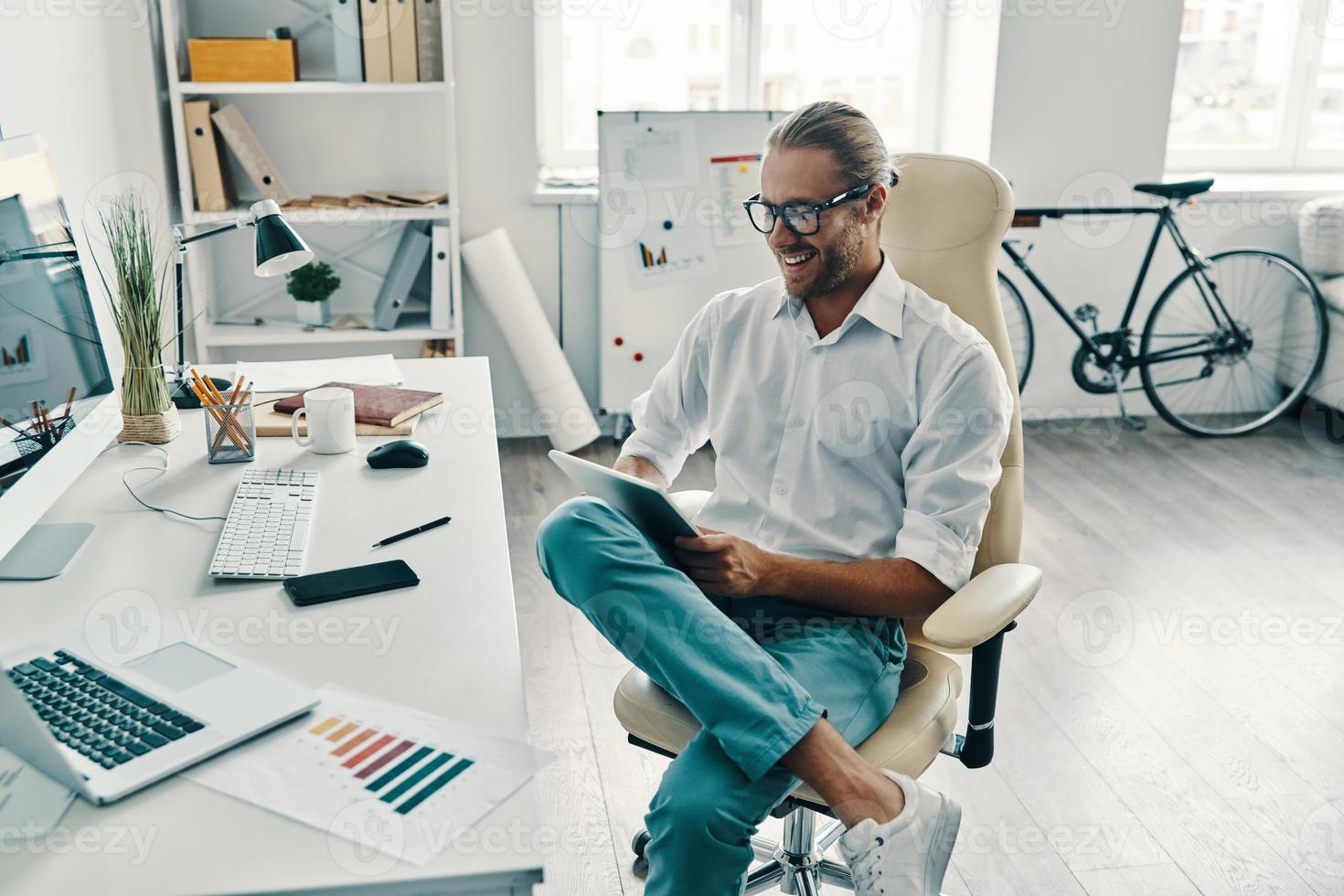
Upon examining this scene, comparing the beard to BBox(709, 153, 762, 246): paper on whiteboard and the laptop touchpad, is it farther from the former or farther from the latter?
BBox(709, 153, 762, 246): paper on whiteboard

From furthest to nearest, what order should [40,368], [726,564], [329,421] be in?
[329,421], [726,564], [40,368]

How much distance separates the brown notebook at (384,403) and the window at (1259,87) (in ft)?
10.9

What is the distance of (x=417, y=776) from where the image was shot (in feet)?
3.03

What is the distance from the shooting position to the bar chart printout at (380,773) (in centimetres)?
87

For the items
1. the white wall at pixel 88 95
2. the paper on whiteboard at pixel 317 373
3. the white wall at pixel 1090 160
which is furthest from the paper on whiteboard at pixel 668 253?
the paper on whiteboard at pixel 317 373

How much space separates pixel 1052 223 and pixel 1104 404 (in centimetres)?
69

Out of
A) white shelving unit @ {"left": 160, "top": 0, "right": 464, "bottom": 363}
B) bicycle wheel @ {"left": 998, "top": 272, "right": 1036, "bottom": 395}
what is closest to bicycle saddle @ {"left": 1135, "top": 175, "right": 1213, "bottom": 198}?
bicycle wheel @ {"left": 998, "top": 272, "right": 1036, "bottom": 395}

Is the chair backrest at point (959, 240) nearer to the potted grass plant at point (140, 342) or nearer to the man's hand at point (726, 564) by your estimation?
the man's hand at point (726, 564)

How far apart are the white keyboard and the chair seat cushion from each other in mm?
428

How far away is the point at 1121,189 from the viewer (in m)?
3.96

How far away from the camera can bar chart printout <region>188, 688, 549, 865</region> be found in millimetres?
870

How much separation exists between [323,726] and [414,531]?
44 centimetres

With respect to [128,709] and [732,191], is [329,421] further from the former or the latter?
[732,191]

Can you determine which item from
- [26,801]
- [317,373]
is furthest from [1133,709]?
[26,801]
